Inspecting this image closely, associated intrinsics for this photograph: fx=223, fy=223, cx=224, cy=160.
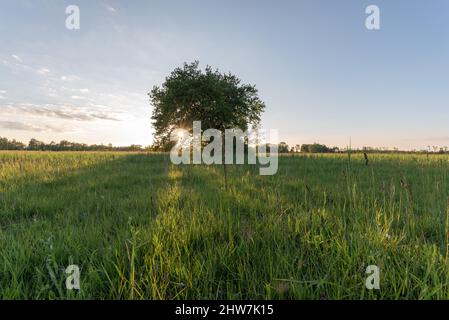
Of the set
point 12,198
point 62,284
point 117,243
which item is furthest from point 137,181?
point 62,284

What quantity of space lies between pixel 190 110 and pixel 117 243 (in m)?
7.37

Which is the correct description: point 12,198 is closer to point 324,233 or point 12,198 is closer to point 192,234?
point 192,234

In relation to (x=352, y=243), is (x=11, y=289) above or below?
below

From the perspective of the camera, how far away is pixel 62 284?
6.18 feet

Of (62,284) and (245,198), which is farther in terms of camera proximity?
(245,198)

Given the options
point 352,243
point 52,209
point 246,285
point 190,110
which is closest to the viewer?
point 246,285

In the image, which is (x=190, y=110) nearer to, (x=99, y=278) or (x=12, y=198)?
(x=12, y=198)

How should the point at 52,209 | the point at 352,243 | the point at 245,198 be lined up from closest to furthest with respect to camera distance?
the point at 352,243, the point at 52,209, the point at 245,198

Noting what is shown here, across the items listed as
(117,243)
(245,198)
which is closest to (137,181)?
(245,198)

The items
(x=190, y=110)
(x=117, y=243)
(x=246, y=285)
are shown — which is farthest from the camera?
(x=190, y=110)

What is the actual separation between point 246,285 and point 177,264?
0.63m

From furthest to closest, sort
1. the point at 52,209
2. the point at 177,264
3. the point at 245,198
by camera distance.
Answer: the point at 245,198 < the point at 52,209 < the point at 177,264

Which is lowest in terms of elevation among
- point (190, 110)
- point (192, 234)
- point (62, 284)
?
point (62, 284)

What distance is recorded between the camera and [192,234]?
2615mm
